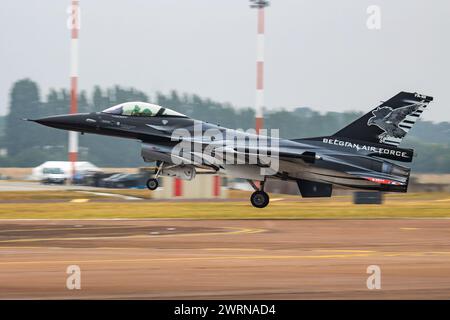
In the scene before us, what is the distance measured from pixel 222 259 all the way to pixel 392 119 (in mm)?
13411

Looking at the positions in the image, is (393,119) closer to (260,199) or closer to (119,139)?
(260,199)

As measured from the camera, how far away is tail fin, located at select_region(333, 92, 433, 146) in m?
27.0

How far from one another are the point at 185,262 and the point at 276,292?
352 centimetres

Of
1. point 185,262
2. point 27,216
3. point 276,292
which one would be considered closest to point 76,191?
point 27,216

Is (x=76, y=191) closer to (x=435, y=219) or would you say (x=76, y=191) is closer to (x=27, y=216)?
(x=27, y=216)

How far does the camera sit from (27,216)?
27203 mm

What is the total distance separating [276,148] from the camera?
2736 centimetres

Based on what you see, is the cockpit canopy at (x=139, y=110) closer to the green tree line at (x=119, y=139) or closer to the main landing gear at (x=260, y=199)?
the main landing gear at (x=260, y=199)

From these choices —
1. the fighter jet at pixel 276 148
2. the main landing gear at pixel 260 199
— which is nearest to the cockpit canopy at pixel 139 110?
the fighter jet at pixel 276 148

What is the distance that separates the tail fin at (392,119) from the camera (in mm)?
27047
